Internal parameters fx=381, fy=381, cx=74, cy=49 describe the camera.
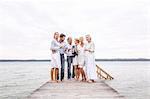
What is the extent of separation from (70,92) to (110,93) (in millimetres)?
1258

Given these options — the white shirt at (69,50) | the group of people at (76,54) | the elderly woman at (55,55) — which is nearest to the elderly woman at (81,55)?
the group of people at (76,54)

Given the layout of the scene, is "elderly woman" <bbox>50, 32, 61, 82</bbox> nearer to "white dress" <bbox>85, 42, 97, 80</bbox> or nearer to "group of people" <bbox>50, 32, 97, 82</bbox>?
"group of people" <bbox>50, 32, 97, 82</bbox>

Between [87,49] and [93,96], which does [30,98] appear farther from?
[87,49]

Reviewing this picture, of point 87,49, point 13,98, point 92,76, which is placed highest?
point 87,49

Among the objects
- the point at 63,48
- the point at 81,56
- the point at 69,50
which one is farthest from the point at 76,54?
the point at 63,48

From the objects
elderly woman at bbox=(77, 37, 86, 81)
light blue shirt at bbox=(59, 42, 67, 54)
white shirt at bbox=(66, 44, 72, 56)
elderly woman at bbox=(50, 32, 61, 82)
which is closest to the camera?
elderly woman at bbox=(50, 32, 61, 82)

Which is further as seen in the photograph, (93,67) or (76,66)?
(76,66)

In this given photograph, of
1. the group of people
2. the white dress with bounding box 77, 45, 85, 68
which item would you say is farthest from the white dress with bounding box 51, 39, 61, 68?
the white dress with bounding box 77, 45, 85, 68

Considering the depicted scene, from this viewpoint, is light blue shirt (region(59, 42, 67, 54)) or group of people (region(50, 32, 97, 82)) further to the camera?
light blue shirt (region(59, 42, 67, 54))

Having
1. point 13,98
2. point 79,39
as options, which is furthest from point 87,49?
point 13,98

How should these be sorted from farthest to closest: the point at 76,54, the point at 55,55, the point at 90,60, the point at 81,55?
the point at 76,54
the point at 81,55
the point at 90,60
the point at 55,55

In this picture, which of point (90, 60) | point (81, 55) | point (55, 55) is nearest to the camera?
point (55, 55)

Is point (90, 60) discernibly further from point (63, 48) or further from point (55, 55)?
point (55, 55)

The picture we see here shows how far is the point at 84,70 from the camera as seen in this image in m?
16.3
